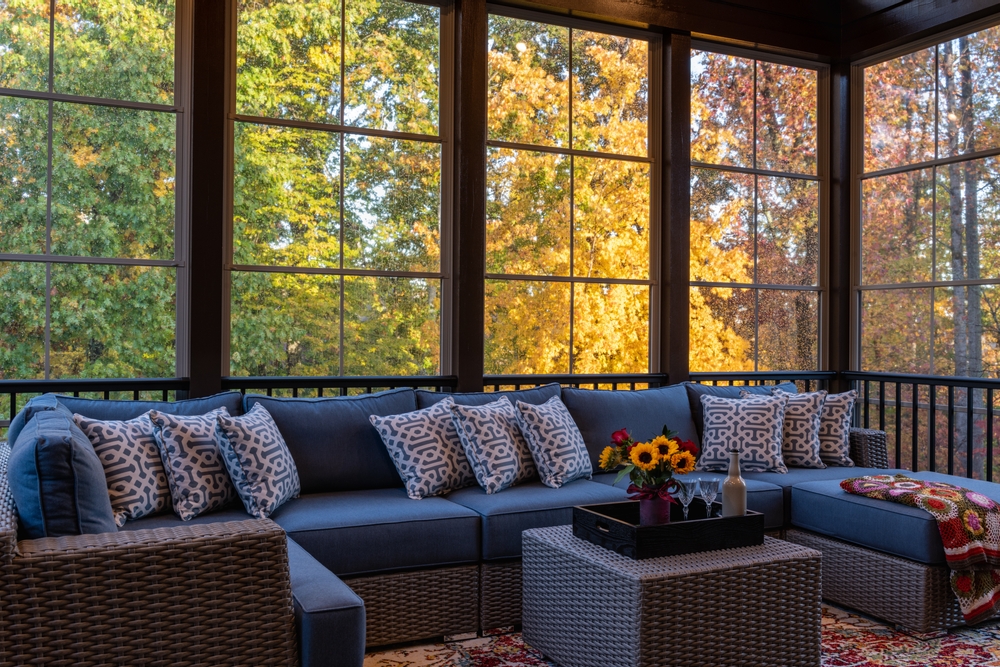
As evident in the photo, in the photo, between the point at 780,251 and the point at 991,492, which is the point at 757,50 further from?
the point at 991,492

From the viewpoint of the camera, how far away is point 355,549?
290 centimetres

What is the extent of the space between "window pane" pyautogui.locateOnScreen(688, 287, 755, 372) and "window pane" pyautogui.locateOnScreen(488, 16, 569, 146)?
1267 millimetres

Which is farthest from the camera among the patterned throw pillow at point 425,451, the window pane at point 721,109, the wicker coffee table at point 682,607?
the window pane at point 721,109

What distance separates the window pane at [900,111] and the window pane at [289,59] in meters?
3.26

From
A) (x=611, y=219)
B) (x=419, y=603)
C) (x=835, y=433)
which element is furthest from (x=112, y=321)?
(x=835, y=433)

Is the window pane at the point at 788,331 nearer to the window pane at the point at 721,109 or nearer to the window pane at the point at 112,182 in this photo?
the window pane at the point at 721,109

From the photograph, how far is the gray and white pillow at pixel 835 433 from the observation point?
418cm

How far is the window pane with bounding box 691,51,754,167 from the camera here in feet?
16.1

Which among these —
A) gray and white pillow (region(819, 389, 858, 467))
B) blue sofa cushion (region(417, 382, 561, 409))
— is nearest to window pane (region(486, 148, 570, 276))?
blue sofa cushion (region(417, 382, 561, 409))

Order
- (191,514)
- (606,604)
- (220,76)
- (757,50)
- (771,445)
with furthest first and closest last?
1. (757,50)
2. (771,445)
3. (220,76)
4. (191,514)
5. (606,604)

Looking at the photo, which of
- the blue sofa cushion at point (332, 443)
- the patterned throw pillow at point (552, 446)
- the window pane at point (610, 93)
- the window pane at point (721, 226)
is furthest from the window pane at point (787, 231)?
the blue sofa cushion at point (332, 443)

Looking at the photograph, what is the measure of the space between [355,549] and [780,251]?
3404mm

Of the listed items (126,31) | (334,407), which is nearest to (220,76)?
(126,31)

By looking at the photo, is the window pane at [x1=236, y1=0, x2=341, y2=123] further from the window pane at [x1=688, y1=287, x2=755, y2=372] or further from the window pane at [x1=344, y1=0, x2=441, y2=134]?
the window pane at [x1=688, y1=287, x2=755, y2=372]
